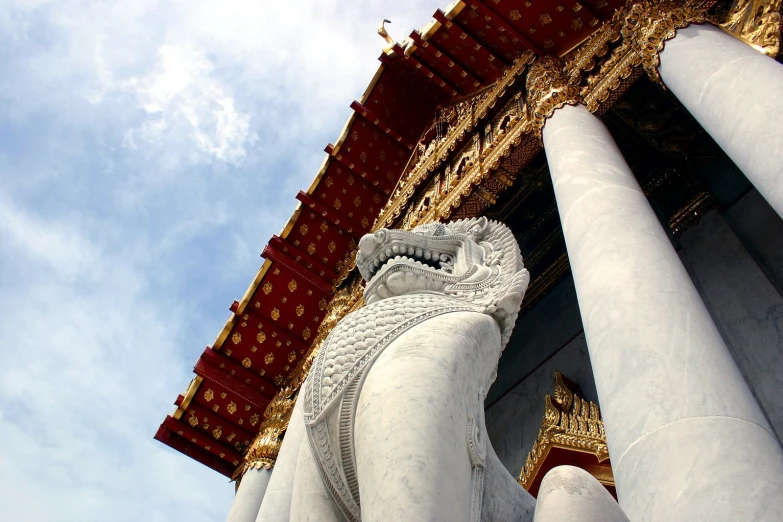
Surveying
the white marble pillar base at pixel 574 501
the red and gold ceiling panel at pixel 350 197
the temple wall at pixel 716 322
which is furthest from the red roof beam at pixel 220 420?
the white marble pillar base at pixel 574 501

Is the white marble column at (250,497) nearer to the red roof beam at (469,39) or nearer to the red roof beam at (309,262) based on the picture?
the red roof beam at (309,262)

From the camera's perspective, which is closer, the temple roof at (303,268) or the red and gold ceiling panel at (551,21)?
the red and gold ceiling panel at (551,21)

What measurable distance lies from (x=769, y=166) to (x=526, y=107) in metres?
3.15

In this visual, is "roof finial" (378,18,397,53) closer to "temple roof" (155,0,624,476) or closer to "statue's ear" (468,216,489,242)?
"temple roof" (155,0,624,476)

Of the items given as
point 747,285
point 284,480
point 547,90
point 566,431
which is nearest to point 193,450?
point 284,480

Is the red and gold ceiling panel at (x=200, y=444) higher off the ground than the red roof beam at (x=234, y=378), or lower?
lower

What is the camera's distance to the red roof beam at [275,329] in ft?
26.1

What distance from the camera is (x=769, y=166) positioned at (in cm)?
273

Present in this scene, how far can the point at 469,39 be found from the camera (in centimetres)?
670

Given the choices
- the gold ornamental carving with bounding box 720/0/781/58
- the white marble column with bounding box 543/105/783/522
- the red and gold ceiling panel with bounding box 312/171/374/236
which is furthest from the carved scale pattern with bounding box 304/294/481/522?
the red and gold ceiling panel with bounding box 312/171/374/236

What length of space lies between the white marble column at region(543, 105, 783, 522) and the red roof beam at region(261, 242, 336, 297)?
4.78 metres

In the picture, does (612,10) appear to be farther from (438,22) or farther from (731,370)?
(731,370)

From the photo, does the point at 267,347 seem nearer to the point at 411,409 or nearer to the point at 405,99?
the point at 405,99

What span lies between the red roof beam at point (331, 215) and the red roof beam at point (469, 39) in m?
2.44
